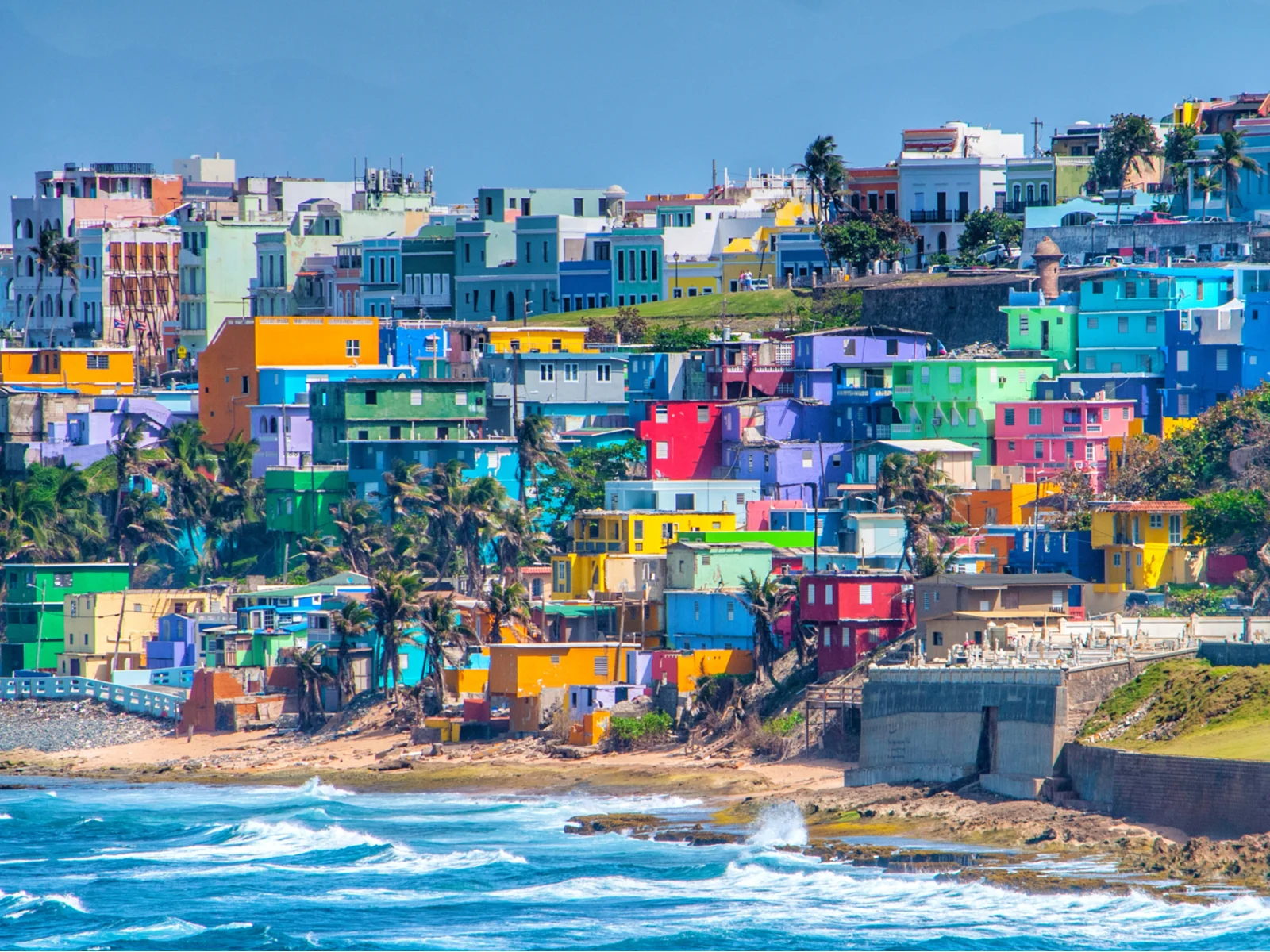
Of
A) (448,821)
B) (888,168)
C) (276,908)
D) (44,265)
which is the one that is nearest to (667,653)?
(448,821)

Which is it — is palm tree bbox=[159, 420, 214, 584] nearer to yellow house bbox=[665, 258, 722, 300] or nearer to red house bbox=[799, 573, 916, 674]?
yellow house bbox=[665, 258, 722, 300]

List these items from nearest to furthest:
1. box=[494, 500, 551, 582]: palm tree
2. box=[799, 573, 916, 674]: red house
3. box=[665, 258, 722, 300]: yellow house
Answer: box=[799, 573, 916, 674]: red house, box=[494, 500, 551, 582]: palm tree, box=[665, 258, 722, 300]: yellow house

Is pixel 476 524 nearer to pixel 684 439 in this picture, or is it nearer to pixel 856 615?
pixel 684 439

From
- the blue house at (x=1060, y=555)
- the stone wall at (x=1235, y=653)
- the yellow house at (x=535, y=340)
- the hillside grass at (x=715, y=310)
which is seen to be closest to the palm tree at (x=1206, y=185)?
the hillside grass at (x=715, y=310)

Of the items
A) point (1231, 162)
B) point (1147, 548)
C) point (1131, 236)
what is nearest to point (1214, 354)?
point (1131, 236)

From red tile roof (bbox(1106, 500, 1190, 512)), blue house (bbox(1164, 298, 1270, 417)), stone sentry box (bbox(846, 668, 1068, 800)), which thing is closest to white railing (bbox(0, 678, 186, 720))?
stone sentry box (bbox(846, 668, 1068, 800))

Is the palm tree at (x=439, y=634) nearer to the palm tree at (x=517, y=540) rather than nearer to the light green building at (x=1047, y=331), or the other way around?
the palm tree at (x=517, y=540)
